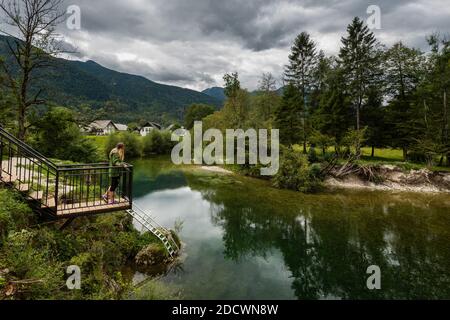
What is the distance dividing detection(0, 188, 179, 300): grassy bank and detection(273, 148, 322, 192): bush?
17989mm

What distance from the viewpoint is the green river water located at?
9.59 metres

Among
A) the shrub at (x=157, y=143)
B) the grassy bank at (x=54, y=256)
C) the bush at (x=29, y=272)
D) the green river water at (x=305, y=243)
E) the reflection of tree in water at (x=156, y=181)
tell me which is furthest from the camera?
the shrub at (x=157, y=143)

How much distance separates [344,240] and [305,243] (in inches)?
75.6

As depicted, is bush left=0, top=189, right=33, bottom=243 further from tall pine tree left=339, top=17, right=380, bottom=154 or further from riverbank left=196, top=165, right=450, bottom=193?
tall pine tree left=339, top=17, right=380, bottom=154

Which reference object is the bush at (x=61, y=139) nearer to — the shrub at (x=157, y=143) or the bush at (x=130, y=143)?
the bush at (x=130, y=143)

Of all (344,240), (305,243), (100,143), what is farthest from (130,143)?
(344,240)

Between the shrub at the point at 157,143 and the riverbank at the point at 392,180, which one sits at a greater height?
the shrub at the point at 157,143

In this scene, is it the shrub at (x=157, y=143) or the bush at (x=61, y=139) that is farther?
the shrub at (x=157, y=143)

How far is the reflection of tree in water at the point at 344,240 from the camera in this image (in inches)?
387

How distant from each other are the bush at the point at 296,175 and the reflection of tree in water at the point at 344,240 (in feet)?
8.62

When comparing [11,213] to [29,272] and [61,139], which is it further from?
[61,139]

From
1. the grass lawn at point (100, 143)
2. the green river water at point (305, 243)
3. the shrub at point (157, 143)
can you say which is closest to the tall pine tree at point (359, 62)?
the green river water at point (305, 243)

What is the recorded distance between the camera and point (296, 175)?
2544cm
